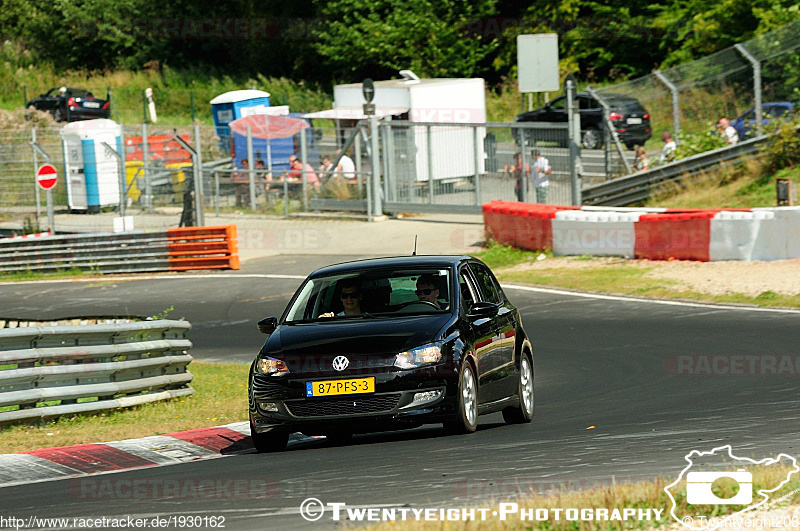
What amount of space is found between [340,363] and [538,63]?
17.6m

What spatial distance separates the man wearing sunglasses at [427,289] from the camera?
1040 centimetres

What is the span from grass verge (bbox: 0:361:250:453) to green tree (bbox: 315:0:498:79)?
4211cm

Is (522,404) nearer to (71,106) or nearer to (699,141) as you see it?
(699,141)

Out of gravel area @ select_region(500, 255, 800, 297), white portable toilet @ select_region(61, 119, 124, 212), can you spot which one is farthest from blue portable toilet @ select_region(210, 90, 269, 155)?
gravel area @ select_region(500, 255, 800, 297)

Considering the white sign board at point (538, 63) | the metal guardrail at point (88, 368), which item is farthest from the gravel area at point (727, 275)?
the metal guardrail at point (88, 368)

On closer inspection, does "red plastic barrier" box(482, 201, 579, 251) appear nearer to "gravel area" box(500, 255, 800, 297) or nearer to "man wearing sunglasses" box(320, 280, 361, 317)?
"gravel area" box(500, 255, 800, 297)

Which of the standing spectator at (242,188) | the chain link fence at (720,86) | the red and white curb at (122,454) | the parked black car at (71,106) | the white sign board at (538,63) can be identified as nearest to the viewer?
the red and white curb at (122,454)

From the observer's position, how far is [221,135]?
Answer: 1628 inches

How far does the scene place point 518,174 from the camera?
29.7m

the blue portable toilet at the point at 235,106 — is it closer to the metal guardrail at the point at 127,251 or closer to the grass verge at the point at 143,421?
the metal guardrail at the point at 127,251

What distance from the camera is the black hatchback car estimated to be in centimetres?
951

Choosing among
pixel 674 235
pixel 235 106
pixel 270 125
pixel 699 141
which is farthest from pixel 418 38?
pixel 674 235

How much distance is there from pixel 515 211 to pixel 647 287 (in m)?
5.58

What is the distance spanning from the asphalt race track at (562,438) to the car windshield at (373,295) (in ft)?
3.34
